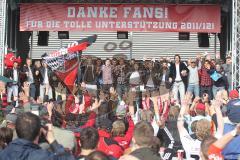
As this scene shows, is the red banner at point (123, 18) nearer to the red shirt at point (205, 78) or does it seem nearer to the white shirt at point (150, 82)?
the white shirt at point (150, 82)

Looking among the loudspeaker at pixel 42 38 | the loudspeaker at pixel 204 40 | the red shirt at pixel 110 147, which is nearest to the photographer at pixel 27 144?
the red shirt at pixel 110 147

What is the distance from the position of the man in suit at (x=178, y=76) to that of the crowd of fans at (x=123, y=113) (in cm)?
3

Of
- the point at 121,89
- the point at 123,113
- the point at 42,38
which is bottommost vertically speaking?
the point at 123,113

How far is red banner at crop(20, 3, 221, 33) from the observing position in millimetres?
17625

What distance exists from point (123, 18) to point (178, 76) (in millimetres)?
2751

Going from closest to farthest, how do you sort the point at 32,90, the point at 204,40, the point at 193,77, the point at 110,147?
the point at 110,147
the point at 193,77
the point at 32,90
the point at 204,40

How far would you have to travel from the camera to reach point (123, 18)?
17.7 meters

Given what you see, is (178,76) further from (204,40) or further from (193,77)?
(204,40)

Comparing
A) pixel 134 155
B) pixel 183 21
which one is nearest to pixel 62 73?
pixel 183 21

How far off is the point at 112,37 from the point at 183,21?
620 centimetres

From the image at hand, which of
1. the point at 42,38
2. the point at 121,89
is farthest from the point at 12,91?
the point at 42,38

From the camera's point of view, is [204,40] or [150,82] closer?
[150,82]

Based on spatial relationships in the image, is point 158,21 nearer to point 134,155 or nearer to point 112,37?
point 112,37

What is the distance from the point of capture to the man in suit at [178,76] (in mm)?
16359
